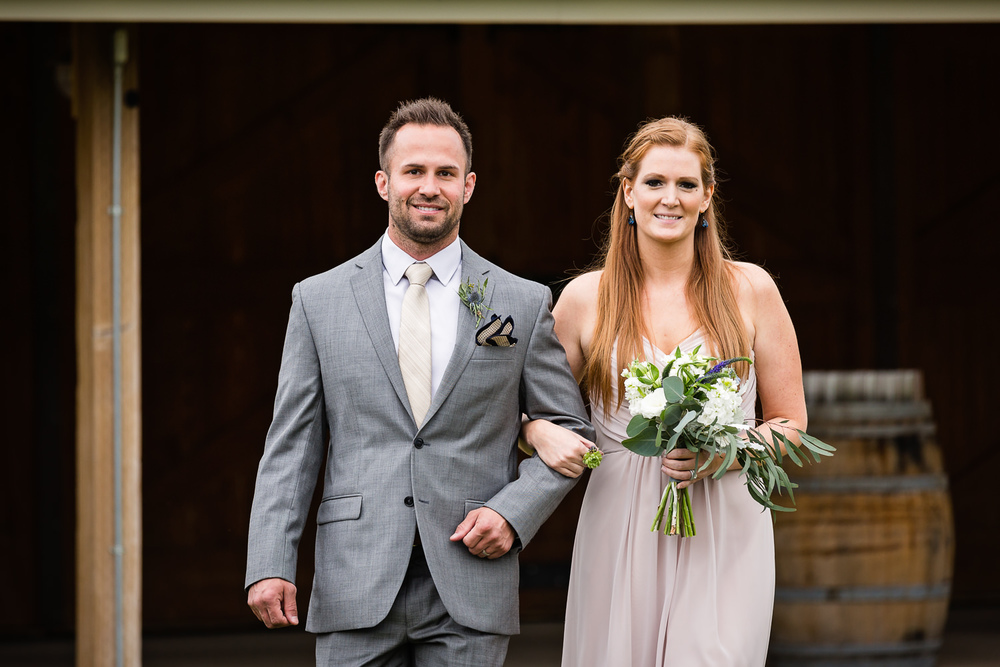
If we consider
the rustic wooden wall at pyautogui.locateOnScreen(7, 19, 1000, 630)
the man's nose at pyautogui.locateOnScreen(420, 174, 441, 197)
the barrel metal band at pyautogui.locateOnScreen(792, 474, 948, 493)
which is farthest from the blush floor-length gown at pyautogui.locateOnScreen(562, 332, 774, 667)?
the rustic wooden wall at pyautogui.locateOnScreen(7, 19, 1000, 630)

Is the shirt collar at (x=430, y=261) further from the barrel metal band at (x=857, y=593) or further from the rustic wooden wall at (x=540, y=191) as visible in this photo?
the rustic wooden wall at (x=540, y=191)

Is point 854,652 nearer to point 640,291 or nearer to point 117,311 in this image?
point 640,291

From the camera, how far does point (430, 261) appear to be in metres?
3.04

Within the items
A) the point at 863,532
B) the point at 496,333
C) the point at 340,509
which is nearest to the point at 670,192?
the point at 496,333

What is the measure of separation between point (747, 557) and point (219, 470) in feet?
14.5

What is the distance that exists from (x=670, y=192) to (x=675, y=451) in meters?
0.69

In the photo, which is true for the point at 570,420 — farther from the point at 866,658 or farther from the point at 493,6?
the point at 866,658

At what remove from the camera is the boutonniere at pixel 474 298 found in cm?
298

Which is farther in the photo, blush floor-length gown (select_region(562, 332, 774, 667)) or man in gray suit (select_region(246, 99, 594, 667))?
blush floor-length gown (select_region(562, 332, 774, 667))

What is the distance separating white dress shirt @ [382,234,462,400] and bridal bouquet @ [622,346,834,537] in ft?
1.58

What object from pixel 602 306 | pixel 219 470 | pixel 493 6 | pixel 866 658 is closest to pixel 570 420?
pixel 602 306

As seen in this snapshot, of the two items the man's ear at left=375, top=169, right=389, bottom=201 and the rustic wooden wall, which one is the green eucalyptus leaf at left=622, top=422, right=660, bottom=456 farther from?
the rustic wooden wall

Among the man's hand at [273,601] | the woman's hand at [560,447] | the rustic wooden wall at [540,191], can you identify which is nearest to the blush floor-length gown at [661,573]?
the woman's hand at [560,447]

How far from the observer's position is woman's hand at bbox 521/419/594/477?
9.71 ft
